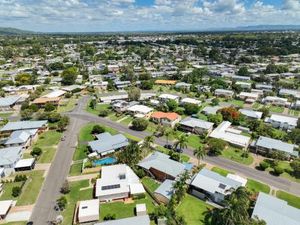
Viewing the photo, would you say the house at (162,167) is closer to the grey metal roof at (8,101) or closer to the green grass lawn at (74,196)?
the green grass lawn at (74,196)

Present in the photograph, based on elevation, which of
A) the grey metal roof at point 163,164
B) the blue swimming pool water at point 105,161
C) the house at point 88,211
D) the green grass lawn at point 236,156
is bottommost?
the green grass lawn at point 236,156

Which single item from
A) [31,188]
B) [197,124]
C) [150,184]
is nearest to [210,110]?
[197,124]

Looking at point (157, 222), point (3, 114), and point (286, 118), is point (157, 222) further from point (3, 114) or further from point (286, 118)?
point (3, 114)

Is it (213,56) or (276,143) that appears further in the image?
(213,56)

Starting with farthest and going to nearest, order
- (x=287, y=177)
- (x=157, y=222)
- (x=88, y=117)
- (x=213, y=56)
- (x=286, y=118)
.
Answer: (x=213, y=56) → (x=88, y=117) → (x=286, y=118) → (x=287, y=177) → (x=157, y=222)

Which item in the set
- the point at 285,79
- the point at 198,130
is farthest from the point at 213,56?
the point at 198,130

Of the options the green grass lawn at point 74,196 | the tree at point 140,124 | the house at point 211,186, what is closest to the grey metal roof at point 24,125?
the tree at point 140,124

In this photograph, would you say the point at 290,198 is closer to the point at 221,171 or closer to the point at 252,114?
the point at 221,171
